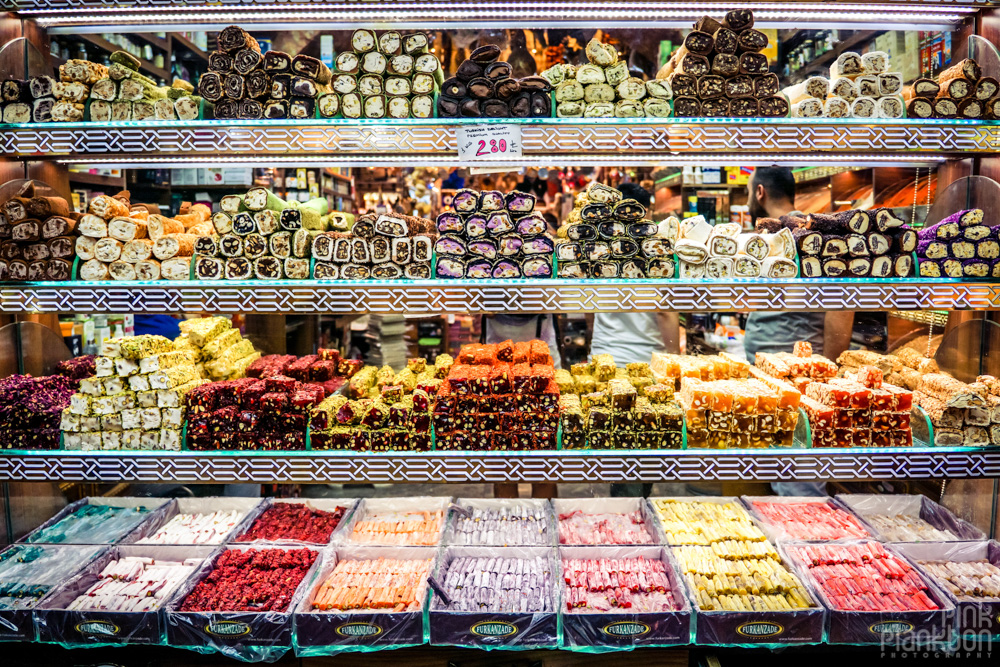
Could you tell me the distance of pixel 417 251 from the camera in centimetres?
266

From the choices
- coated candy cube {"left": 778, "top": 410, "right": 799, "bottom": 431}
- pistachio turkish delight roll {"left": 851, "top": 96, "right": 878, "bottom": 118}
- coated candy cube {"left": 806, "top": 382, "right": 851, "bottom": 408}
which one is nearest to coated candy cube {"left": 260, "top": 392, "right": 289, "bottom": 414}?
coated candy cube {"left": 778, "top": 410, "right": 799, "bottom": 431}

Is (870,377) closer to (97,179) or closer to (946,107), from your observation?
(946,107)

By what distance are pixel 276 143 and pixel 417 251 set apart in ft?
2.55

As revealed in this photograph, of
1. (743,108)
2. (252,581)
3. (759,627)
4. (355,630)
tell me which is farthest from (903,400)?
(252,581)

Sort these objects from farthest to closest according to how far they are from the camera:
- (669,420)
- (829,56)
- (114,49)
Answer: (114,49) → (829,56) → (669,420)

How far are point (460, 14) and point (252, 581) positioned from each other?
284 centimetres

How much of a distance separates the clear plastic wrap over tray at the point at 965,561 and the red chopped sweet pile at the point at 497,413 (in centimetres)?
191

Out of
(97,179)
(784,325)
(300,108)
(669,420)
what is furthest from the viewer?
(97,179)

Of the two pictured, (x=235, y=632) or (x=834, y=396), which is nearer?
(x=235, y=632)

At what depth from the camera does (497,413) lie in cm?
271

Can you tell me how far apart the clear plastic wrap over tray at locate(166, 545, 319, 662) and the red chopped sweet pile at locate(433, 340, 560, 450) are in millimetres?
1041

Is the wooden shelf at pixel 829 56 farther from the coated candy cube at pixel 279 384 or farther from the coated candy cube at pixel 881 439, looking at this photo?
the coated candy cube at pixel 279 384

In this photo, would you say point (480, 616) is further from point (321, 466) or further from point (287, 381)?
point (287, 381)

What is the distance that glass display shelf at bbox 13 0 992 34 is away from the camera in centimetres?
264
